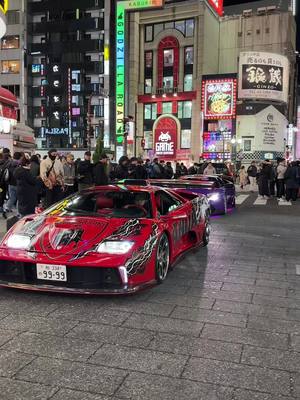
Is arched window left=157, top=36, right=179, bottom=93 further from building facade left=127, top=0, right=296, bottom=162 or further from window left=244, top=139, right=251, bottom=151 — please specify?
window left=244, top=139, right=251, bottom=151

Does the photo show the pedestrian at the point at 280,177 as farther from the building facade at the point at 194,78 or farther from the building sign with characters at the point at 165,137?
the building sign with characters at the point at 165,137

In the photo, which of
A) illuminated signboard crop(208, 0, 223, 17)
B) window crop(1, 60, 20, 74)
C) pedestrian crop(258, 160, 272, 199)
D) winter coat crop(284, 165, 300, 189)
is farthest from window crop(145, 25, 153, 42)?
winter coat crop(284, 165, 300, 189)

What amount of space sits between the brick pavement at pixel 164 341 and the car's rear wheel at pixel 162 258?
16 cm

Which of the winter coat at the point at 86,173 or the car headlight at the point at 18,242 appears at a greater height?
the winter coat at the point at 86,173

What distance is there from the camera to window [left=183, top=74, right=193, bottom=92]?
51.2 metres

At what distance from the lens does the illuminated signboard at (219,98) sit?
148ft

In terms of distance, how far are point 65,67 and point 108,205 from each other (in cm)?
5780

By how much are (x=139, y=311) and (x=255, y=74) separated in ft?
149

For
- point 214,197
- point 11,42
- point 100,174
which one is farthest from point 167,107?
point 100,174

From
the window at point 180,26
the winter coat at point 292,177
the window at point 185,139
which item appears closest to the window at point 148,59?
the window at point 180,26

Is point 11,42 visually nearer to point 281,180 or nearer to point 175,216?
point 281,180

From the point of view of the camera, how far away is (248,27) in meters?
54.9

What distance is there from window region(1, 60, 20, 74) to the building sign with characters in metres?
22.4

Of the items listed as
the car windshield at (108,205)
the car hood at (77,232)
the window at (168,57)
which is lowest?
the car hood at (77,232)
